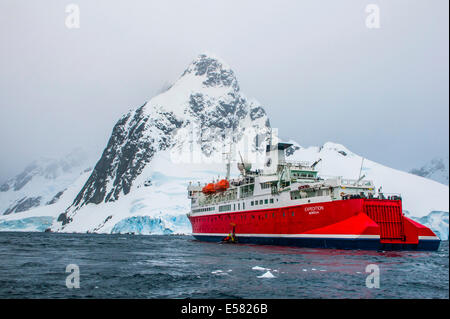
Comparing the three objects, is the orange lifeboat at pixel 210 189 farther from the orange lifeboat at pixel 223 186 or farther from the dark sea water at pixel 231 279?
the dark sea water at pixel 231 279

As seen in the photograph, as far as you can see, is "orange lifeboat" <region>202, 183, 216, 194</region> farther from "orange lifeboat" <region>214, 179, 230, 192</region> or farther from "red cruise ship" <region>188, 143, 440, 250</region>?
"red cruise ship" <region>188, 143, 440, 250</region>

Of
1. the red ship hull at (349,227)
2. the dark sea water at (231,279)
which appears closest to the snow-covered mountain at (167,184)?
the red ship hull at (349,227)

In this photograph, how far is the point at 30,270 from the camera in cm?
2445

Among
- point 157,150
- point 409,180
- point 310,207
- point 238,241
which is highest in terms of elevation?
point 157,150

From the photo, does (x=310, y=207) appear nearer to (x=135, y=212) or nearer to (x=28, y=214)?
(x=135, y=212)

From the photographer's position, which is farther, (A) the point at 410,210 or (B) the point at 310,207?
(A) the point at 410,210

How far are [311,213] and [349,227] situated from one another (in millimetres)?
5129

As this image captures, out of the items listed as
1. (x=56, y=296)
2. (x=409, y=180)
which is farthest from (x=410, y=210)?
(x=56, y=296)

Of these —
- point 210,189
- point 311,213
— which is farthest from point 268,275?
point 210,189

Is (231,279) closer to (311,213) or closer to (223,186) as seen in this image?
(311,213)

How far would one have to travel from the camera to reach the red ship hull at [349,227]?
34.6m

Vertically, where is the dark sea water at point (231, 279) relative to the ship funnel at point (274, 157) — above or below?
below

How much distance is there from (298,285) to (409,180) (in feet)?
419

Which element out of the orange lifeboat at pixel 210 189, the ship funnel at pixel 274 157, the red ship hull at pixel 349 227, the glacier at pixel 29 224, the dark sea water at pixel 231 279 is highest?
the ship funnel at pixel 274 157
